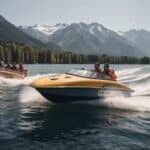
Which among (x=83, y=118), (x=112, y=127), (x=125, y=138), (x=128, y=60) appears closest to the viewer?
(x=125, y=138)

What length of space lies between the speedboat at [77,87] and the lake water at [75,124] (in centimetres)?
60

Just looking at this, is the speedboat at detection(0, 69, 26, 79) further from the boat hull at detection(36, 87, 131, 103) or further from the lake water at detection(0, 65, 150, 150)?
the boat hull at detection(36, 87, 131, 103)

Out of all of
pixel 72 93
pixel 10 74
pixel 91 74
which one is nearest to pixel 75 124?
pixel 72 93

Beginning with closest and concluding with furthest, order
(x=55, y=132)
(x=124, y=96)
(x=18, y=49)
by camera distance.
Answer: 1. (x=55, y=132)
2. (x=124, y=96)
3. (x=18, y=49)

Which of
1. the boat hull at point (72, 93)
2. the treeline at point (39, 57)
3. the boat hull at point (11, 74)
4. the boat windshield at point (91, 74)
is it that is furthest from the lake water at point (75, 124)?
the treeline at point (39, 57)

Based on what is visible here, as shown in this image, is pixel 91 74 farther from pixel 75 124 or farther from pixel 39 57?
pixel 39 57

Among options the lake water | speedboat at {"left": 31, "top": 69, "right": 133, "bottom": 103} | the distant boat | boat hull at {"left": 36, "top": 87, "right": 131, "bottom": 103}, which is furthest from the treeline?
boat hull at {"left": 36, "top": 87, "right": 131, "bottom": 103}

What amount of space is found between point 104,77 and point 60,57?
5124 inches

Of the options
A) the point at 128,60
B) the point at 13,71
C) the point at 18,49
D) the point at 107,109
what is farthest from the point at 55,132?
the point at 128,60

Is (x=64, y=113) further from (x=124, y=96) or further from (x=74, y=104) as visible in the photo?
(x=124, y=96)

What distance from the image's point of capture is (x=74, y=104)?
18.8 metres

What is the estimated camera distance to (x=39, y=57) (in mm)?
137375

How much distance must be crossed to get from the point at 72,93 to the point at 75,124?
3.25 m

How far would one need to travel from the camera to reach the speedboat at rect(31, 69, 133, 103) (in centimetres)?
1698
